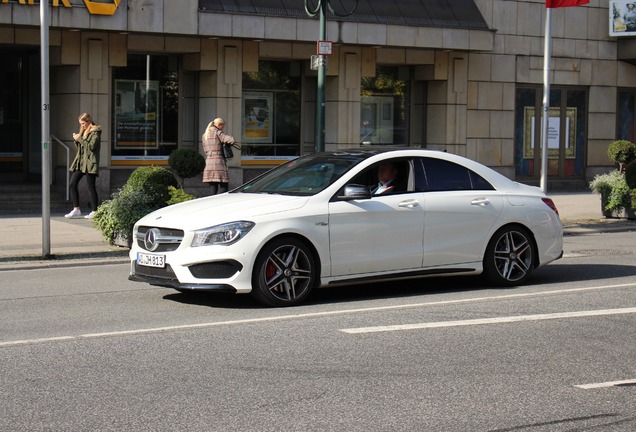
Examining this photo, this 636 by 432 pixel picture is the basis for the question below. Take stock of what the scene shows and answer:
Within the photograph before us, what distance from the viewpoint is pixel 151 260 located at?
10398 mm

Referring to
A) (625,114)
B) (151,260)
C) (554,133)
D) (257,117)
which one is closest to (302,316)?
(151,260)

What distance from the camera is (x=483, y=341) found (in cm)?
869

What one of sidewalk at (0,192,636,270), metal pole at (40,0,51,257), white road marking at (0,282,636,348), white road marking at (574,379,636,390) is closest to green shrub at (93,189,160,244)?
sidewalk at (0,192,636,270)

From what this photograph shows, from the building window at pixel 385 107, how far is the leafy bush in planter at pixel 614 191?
22.3 ft

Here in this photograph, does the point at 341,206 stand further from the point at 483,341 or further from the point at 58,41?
the point at 58,41

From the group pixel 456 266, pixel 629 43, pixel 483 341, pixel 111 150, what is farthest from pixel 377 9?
pixel 483 341

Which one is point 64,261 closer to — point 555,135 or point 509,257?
point 509,257

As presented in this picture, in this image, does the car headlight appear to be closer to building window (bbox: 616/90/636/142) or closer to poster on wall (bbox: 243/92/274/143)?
poster on wall (bbox: 243/92/274/143)

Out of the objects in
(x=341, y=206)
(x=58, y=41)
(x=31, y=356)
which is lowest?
(x=31, y=356)

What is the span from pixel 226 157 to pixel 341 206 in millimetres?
8758

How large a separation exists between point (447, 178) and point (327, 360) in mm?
4204

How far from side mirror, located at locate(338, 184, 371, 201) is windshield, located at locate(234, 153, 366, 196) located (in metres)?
0.23

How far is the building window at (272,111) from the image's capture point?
2496 centimetres

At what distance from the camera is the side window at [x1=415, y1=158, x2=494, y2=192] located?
11.5m
